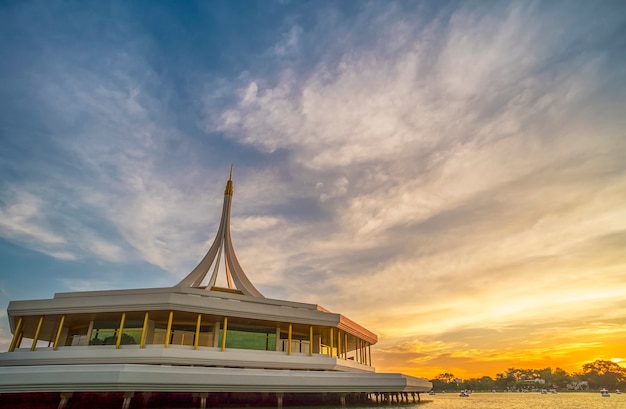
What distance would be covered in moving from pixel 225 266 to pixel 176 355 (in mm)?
12581

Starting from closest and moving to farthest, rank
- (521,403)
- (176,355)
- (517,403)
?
1. (176,355)
2. (517,403)
3. (521,403)

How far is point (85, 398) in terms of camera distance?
1844 cm

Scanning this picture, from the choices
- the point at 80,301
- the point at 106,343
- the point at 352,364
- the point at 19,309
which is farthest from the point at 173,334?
the point at 352,364

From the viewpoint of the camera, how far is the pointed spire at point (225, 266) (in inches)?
1234

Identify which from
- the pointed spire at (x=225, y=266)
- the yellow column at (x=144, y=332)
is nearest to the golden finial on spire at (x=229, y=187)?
the pointed spire at (x=225, y=266)

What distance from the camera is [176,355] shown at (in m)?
22.2

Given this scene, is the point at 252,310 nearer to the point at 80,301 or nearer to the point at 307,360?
the point at 307,360

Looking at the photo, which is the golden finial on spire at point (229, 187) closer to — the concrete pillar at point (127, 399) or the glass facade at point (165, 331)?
the glass facade at point (165, 331)

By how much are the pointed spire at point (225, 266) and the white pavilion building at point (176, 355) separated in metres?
1.41

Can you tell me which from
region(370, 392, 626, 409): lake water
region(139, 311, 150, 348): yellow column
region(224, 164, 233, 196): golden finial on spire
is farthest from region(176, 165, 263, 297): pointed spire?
region(370, 392, 626, 409): lake water

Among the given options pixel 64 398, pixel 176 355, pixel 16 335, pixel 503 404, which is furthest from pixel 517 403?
pixel 16 335

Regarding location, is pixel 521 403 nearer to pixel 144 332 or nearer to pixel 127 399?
pixel 144 332

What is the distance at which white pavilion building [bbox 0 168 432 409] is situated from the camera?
58.9 ft

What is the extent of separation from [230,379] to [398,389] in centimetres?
1103
